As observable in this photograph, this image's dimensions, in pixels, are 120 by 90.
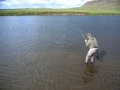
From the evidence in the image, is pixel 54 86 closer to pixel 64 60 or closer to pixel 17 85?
pixel 17 85

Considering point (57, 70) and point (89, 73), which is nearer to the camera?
point (89, 73)

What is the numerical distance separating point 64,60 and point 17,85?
543 centimetres

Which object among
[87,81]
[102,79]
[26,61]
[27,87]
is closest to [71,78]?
[87,81]

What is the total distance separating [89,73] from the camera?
12.4 m

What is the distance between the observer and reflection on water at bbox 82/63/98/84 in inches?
447

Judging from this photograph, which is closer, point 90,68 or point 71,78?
point 71,78

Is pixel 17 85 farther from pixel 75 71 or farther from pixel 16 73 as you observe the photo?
pixel 75 71

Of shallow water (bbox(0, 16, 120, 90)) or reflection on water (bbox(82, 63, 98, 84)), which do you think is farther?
reflection on water (bbox(82, 63, 98, 84))

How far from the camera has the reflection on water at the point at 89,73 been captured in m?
11.4

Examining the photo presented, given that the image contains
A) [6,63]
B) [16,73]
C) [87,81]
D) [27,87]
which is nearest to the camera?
[27,87]

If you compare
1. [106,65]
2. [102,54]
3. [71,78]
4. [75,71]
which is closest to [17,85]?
[71,78]

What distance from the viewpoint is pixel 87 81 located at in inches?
436

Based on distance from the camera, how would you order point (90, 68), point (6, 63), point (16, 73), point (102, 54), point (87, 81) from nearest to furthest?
point (87, 81)
point (16, 73)
point (90, 68)
point (6, 63)
point (102, 54)

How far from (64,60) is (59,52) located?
258cm
